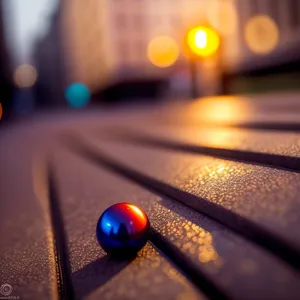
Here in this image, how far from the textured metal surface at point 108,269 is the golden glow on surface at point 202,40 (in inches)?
188

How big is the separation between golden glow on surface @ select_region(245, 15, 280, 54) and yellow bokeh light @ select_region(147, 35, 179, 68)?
4.28 metres

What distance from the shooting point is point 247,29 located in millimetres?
16188

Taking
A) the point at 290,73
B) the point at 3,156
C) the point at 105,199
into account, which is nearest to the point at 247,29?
the point at 290,73

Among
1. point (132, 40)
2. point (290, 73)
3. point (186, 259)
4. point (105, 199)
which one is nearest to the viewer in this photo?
point (186, 259)

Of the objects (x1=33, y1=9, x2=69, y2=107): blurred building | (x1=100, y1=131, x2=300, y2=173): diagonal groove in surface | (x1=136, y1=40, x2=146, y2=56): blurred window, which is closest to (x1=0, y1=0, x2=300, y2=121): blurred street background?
(x1=136, y1=40, x2=146, y2=56): blurred window

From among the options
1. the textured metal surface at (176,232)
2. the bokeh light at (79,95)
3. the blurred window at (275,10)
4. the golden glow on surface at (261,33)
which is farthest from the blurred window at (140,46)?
the textured metal surface at (176,232)

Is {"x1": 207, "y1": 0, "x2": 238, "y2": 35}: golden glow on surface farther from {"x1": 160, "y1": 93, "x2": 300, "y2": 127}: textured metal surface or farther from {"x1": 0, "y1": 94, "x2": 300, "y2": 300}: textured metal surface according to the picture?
{"x1": 0, "y1": 94, "x2": 300, "y2": 300}: textured metal surface

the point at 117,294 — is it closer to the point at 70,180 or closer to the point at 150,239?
the point at 150,239

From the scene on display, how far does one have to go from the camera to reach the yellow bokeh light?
19469mm

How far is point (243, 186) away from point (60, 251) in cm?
46

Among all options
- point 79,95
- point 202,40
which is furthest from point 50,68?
point 202,40

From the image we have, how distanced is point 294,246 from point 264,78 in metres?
9.75

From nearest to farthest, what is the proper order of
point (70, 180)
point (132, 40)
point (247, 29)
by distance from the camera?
point (70, 180), point (247, 29), point (132, 40)

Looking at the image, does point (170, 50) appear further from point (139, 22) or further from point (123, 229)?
point (123, 229)
